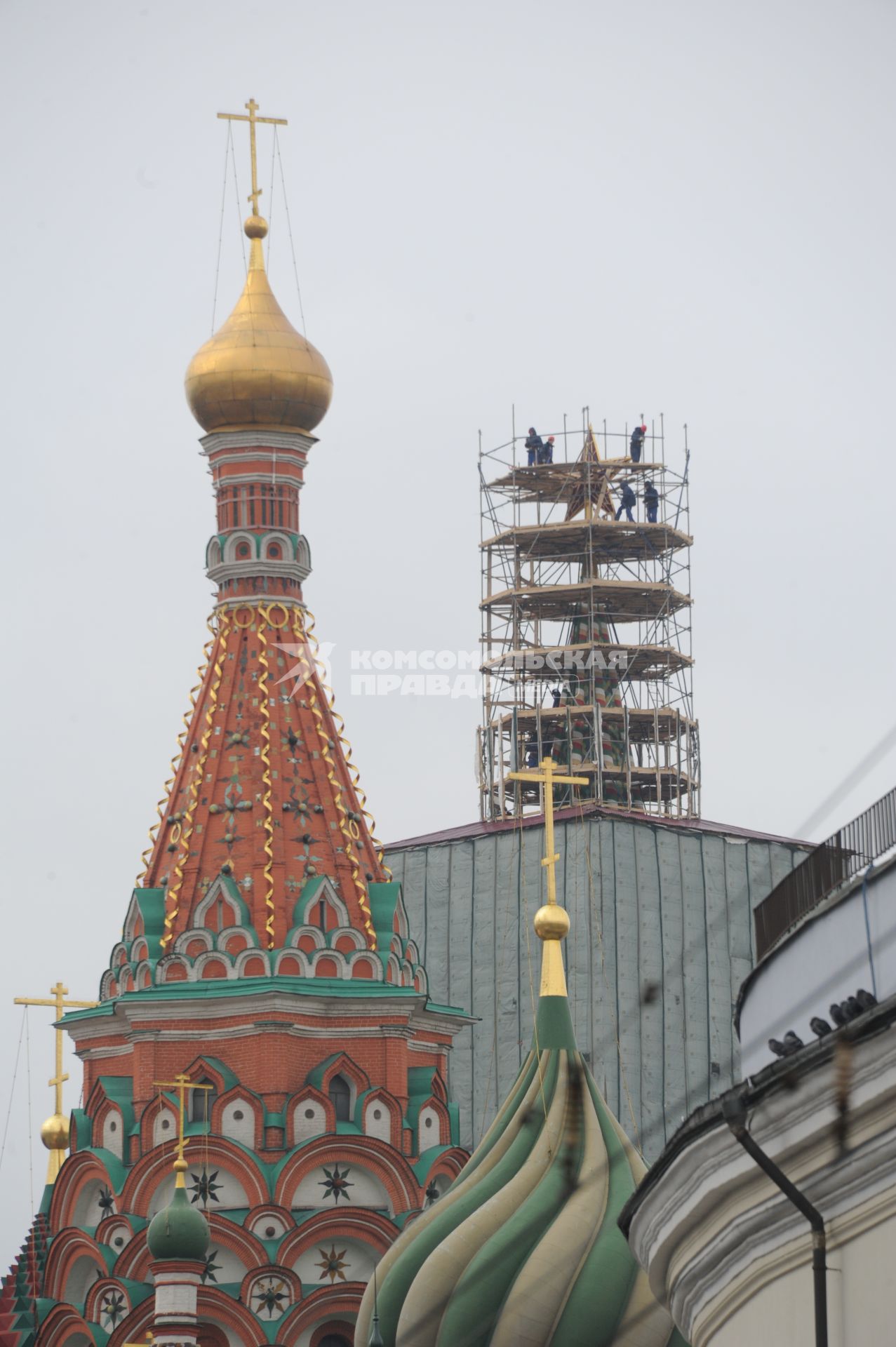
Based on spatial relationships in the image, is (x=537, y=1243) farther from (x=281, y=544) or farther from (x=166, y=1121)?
(x=281, y=544)

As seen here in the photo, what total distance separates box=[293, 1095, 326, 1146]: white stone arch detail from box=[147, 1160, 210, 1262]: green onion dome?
182 centimetres

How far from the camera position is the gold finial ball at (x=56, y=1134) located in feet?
112

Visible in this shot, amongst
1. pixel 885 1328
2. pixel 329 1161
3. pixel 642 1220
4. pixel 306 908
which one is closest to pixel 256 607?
pixel 306 908

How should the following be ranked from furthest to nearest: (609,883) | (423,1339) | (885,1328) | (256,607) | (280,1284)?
(609,883), (256,607), (280,1284), (423,1339), (885,1328)

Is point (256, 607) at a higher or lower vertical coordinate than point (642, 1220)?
higher

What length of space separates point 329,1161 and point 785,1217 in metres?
18.5

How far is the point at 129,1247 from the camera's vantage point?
2748 cm

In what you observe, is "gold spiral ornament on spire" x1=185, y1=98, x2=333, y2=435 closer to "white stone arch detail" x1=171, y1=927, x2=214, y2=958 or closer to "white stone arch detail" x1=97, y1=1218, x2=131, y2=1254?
"white stone arch detail" x1=171, y1=927, x2=214, y2=958

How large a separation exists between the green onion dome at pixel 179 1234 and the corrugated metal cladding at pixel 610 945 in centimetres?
950

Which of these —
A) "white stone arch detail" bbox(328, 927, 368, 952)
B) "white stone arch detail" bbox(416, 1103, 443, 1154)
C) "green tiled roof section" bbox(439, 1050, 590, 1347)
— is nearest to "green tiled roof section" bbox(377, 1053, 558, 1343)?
"green tiled roof section" bbox(439, 1050, 590, 1347)

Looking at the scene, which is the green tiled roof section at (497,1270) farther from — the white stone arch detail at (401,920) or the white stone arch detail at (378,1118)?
the white stone arch detail at (401,920)

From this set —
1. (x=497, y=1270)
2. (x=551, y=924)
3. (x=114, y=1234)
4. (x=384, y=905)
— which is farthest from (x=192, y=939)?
(x=497, y=1270)

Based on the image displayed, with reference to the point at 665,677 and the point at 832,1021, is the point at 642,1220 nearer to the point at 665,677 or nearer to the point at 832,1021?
the point at 832,1021

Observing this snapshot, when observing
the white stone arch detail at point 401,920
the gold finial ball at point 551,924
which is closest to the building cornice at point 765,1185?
the gold finial ball at point 551,924
